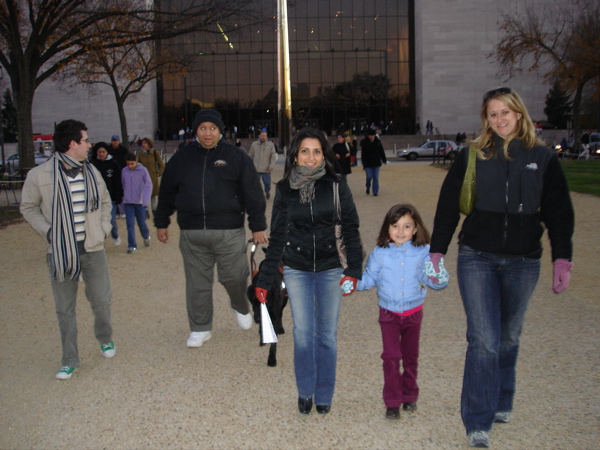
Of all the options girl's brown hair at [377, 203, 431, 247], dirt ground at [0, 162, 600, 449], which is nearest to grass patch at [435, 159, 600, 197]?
dirt ground at [0, 162, 600, 449]

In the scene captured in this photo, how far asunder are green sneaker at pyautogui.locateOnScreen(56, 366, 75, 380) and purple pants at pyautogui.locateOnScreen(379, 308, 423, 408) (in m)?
2.54

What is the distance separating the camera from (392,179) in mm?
23281

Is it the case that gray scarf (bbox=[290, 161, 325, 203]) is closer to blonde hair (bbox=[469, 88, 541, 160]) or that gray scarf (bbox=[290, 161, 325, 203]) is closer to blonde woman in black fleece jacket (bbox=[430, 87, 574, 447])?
blonde woman in black fleece jacket (bbox=[430, 87, 574, 447])

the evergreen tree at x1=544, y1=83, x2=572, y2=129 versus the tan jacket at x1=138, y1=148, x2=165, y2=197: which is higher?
the evergreen tree at x1=544, y1=83, x2=572, y2=129

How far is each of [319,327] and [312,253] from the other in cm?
51

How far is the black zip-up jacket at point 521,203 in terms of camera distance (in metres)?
3.74

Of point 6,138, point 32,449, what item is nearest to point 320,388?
point 32,449

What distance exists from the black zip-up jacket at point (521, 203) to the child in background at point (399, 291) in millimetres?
488

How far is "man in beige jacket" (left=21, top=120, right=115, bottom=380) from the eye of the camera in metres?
5.18

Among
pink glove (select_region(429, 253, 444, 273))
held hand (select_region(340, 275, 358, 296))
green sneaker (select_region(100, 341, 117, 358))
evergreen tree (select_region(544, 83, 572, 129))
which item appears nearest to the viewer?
pink glove (select_region(429, 253, 444, 273))

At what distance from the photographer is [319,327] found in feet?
14.3

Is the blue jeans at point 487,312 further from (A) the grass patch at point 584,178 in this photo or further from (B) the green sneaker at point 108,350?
(A) the grass patch at point 584,178

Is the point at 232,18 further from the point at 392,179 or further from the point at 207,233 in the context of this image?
the point at 207,233

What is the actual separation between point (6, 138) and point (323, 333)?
6056cm
